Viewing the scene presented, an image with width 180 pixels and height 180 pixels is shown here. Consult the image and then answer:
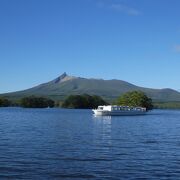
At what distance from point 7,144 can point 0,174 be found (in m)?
23.2

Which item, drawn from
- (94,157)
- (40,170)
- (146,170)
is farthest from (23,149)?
(146,170)

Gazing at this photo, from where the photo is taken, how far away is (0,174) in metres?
37.1

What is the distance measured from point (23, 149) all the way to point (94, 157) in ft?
34.2

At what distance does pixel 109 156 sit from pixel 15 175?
1490cm

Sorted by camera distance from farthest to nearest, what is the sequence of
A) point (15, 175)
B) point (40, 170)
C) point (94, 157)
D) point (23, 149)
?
point (23, 149) < point (94, 157) < point (40, 170) < point (15, 175)

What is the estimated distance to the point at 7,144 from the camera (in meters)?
60.0

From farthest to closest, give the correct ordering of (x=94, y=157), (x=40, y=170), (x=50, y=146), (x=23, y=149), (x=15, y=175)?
(x=50, y=146) → (x=23, y=149) → (x=94, y=157) → (x=40, y=170) → (x=15, y=175)

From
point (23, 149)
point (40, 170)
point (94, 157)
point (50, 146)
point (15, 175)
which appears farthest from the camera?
point (50, 146)

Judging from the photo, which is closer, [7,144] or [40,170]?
[40,170]

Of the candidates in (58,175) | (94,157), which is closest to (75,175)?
(58,175)

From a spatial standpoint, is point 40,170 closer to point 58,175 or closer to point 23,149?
point 58,175

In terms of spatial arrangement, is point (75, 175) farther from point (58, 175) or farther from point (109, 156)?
point (109, 156)

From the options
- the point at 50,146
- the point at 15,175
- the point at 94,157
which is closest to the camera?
the point at 15,175

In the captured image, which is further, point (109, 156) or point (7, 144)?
point (7, 144)
